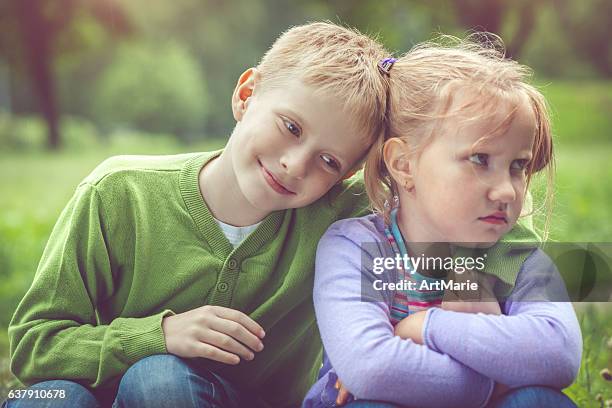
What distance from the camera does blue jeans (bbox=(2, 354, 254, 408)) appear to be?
1.00 meters

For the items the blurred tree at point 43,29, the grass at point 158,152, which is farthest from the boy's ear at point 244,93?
the blurred tree at point 43,29

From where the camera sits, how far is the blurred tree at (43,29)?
8.80ft

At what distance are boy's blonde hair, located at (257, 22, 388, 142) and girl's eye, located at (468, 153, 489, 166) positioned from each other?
170mm

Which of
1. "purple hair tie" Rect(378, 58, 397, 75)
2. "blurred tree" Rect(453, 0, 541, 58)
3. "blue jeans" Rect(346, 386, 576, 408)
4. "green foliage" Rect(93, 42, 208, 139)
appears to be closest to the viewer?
"blue jeans" Rect(346, 386, 576, 408)

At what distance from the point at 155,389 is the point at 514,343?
0.50 metres

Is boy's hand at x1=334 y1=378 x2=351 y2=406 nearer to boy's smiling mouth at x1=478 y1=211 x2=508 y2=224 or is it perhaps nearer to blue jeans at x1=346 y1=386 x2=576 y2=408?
blue jeans at x1=346 y1=386 x2=576 y2=408

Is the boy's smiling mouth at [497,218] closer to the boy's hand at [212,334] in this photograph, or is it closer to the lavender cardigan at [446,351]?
the lavender cardigan at [446,351]

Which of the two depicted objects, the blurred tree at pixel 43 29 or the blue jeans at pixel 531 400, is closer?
the blue jeans at pixel 531 400

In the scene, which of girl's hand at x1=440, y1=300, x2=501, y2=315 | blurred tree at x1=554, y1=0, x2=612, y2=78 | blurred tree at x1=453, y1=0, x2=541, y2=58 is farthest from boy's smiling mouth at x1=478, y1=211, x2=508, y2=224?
blurred tree at x1=554, y1=0, x2=612, y2=78

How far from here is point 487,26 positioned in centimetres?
223

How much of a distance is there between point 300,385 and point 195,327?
31 cm

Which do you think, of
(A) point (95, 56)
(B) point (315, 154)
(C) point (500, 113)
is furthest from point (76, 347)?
(A) point (95, 56)

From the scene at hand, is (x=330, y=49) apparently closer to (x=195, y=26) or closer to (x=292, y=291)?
(x=292, y=291)

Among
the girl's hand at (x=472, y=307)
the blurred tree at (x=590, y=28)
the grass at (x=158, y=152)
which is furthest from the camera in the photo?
the blurred tree at (x=590, y=28)
